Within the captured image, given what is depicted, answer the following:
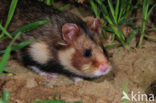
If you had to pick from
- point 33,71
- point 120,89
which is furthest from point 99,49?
point 33,71

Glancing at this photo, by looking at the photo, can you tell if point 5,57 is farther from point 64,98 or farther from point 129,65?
point 129,65

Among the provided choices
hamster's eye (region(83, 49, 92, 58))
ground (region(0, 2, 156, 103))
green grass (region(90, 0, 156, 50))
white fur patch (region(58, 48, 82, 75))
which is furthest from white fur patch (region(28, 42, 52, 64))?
green grass (region(90, 0, 156, 50))

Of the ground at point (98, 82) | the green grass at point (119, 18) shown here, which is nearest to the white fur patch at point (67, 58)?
the ground at point (98, 82)

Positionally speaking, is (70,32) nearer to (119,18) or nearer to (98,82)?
(98,82)

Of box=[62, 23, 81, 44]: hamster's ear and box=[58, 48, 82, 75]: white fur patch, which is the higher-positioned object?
box=[62, 23, 81, 44]: hamster's ear

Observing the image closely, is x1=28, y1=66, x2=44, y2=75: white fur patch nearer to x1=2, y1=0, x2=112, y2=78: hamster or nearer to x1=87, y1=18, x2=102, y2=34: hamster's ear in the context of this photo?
x1=2, y1=0, x2=112, y2=78: hamster

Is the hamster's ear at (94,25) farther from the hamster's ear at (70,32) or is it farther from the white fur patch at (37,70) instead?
the white fur patch at (37,70)
